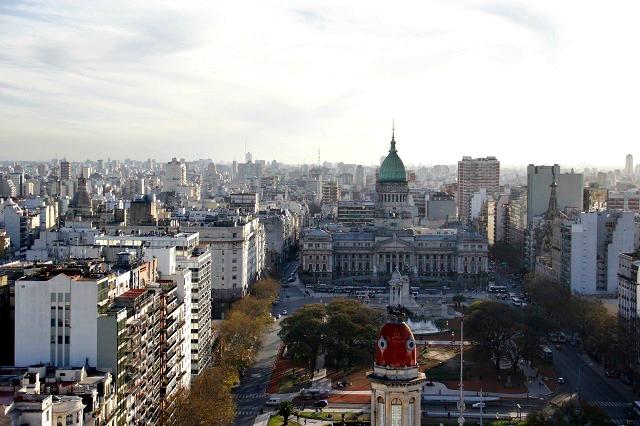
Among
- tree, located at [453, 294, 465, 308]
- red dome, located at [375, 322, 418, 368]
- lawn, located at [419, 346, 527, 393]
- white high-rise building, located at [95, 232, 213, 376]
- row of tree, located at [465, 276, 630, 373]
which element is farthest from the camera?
tree, located at [453, 294, 465, 308]

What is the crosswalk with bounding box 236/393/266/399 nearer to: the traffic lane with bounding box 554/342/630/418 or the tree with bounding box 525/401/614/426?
the tree with bounding box 525/401/614/426

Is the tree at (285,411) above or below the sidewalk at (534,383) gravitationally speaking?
above

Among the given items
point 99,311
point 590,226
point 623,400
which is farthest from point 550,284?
point 99,311

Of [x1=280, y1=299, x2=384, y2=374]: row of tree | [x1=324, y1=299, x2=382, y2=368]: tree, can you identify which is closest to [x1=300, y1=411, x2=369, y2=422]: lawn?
[x1=280, y1=299, x2=384, y2=374]: row of tree

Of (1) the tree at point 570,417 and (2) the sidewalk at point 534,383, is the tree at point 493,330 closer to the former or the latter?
(2) the sidewalk at point 534,383

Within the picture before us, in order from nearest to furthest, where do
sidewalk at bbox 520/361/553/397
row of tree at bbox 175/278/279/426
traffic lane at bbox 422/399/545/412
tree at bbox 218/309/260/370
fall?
row of tree at bbox 175/278/279/426 → traffic lane at bbox 422/399/545/412 → sidewalk at bbox 520/361/553/397 → tree at bbox 218/309/260/370

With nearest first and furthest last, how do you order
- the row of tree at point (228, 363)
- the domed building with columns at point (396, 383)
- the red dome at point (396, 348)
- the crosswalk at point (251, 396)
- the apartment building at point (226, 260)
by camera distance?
the domed building with columns at point (396, 383) < the red dome at point (396, 348) < the row of tree at point (228, 363) < the crosswalk at point (251, 396) < the apartment building at point (226, 260)

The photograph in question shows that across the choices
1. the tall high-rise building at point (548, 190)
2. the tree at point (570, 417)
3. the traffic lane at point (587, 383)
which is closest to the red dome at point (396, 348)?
the tree at point (570, 417)
